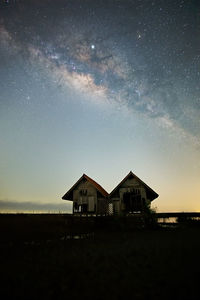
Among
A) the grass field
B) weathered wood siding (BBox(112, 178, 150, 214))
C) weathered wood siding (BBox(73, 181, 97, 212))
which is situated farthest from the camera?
weathered wood siding (BBox(73, 181, 97, 212))

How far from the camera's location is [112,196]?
85.6ft

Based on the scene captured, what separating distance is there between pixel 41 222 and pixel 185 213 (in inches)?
667

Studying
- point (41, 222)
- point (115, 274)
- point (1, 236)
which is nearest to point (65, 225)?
point (41, 222)

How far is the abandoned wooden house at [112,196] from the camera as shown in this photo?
25.1 meters

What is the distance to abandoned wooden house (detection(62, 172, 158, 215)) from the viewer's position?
82.2 feet

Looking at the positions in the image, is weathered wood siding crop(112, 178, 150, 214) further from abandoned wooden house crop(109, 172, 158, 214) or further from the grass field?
the grass field

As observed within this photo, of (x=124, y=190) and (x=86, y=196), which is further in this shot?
(x=86, y=196)

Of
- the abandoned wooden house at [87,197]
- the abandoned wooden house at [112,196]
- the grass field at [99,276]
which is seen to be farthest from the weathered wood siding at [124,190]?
the grass field at [99,276]

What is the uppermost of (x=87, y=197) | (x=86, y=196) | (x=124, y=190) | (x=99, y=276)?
(x=124, y=190)

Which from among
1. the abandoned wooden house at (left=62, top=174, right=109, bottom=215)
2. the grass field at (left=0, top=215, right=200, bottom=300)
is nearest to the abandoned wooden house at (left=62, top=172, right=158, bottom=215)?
the abandoned wooden house at (left=62, top=174, right=109, bottom=215)

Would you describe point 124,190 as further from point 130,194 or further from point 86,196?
point 86,196

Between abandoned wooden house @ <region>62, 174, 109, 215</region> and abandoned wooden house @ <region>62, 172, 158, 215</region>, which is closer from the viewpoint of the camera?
abandoned wooden house @ <region>62, 172, 158, 215</region>

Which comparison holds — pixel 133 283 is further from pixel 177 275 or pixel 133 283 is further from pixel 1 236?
pixel 1 236

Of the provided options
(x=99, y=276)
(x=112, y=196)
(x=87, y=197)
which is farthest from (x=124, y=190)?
(x=99, y=276)
